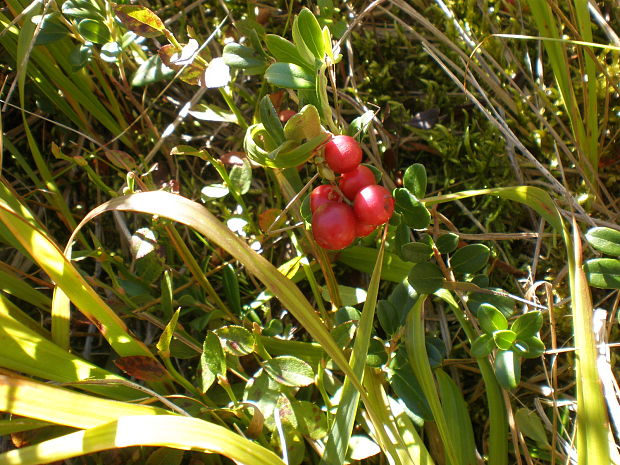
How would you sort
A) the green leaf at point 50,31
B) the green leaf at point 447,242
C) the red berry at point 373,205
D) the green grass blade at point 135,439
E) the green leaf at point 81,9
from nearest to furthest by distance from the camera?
the green grass blade at point 135,439
the red berry at point 373,205
the green leaf at point 447,242
the green leaf at point 81,9
the green leaf at point 50,31

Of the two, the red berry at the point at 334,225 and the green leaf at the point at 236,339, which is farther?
the green leaf at the point at 236,339

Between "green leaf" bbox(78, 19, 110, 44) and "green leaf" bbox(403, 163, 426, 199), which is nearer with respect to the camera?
"green leaf" bbox(403, 163, 426, 199)

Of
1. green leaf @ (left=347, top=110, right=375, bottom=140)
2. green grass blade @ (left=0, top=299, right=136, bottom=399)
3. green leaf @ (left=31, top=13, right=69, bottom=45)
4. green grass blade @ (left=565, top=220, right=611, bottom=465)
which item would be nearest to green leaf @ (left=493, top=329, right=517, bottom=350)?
green grass blade @ (left=565, top=220, right=611, bottom=465)

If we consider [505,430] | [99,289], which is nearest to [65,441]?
[99,289]

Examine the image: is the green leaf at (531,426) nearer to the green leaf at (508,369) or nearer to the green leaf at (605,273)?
the green leaf at (508,369)

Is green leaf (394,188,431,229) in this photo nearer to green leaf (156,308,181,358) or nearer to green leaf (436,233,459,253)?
green leaf (436,233,459,253)

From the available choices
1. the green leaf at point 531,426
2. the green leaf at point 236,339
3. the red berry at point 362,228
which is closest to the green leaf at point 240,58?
the red berry at point 362,228
